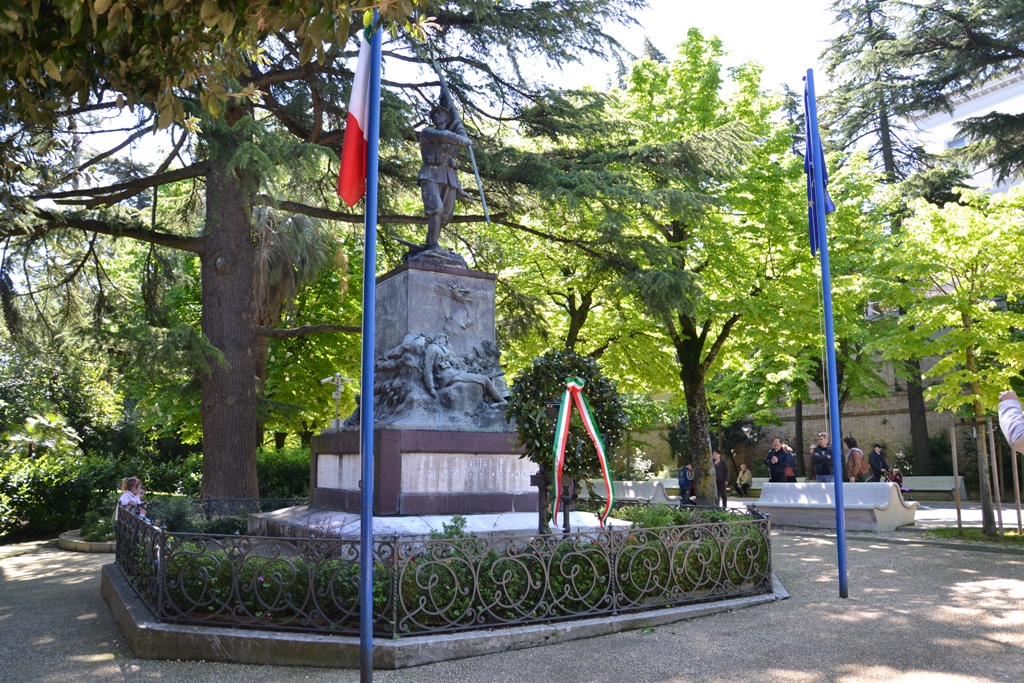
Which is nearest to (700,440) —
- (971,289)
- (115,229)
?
(971,289)

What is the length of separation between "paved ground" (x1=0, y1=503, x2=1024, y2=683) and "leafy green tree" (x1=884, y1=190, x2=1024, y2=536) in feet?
12.8

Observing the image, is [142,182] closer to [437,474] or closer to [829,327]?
[437,474]

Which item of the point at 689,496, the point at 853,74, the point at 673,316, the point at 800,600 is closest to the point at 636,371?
the point at 689,496

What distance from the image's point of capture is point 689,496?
20.0 metres

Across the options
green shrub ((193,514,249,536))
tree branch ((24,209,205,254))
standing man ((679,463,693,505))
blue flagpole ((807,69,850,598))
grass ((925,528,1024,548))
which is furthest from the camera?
Answer: standing man ((679,463,693,505))

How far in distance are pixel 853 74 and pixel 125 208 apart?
24.5 metres

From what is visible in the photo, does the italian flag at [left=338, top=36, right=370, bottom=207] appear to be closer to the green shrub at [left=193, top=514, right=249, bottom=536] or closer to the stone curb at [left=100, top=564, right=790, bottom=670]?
the stone curb at [left=100, top=564, right=790, bottom=670]

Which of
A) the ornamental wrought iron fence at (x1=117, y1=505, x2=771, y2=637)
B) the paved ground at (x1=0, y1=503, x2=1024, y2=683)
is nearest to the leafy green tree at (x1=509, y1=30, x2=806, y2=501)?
the paved ground at (x1=0, y1=503, x2=1024, y2=683)

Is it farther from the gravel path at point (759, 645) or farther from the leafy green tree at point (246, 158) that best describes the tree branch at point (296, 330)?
the gravel path at point (759, 645)

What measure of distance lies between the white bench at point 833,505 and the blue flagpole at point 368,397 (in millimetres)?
10644

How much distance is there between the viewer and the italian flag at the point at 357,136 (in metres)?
5.91

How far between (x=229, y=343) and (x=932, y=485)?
2306cm

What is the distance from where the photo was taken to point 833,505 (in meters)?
16.5

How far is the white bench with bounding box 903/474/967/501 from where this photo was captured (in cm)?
2670
